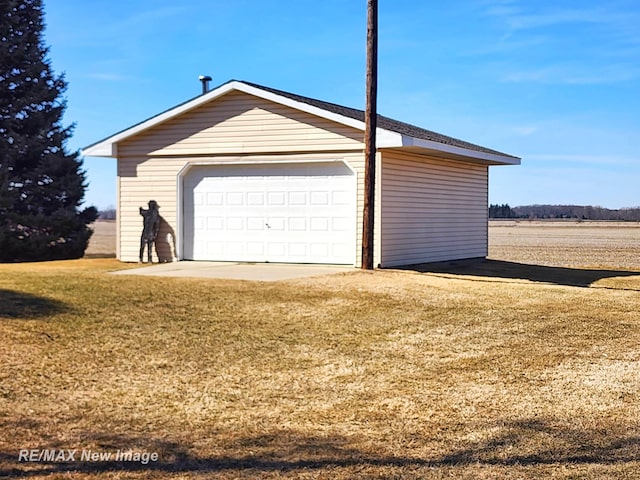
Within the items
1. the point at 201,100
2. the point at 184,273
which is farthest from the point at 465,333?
the point at 201,100

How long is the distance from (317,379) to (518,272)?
437 inches

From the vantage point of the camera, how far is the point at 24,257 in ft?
78.4

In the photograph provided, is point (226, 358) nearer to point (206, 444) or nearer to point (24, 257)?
point (206, 444)

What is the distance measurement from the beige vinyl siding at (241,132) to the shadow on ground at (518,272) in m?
3.36

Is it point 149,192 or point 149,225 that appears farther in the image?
point 149,192

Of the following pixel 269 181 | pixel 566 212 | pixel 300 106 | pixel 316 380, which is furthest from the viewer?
pixel 566 212

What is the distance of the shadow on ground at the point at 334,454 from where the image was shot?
213 inches

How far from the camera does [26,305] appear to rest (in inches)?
413

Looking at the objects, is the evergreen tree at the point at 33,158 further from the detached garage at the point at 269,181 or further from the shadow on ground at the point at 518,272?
the shadow on ground at the point at 518,272

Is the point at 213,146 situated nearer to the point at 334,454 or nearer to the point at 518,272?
the point at 518,272

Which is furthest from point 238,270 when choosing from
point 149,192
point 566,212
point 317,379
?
point 566,212

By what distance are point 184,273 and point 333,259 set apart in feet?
11.6

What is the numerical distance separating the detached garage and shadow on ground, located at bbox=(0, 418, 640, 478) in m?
10.1

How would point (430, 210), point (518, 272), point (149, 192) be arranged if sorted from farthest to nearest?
point (430, 210) < point (149, 192) < point (518, 272)
